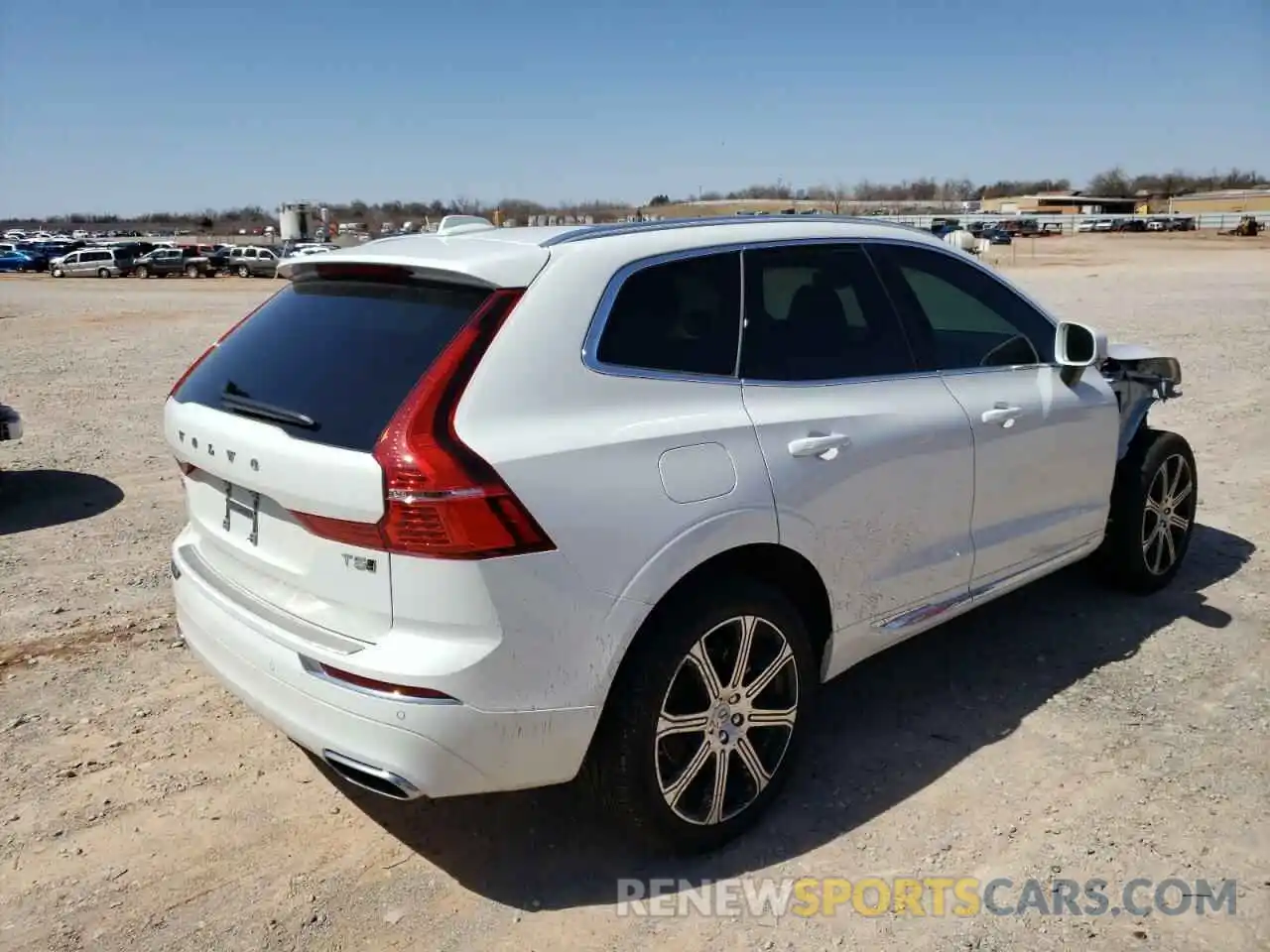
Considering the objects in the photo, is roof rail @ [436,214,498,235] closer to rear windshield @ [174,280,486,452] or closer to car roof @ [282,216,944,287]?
car roof @ [282,216,944,287]

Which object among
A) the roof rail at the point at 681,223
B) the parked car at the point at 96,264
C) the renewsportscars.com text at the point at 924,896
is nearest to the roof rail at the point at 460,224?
the roof rail at the point at 681,223

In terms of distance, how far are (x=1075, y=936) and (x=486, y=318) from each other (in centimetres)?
231

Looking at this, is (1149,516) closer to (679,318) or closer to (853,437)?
(853,437)

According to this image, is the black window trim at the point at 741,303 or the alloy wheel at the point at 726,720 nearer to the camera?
the black window trim at the point at 741,303

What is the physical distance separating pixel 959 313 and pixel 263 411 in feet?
9.05

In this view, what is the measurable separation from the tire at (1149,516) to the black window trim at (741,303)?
979mm

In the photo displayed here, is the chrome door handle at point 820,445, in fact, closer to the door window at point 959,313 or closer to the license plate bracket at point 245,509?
the door window at point 959,313

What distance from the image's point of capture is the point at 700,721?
3.05 m

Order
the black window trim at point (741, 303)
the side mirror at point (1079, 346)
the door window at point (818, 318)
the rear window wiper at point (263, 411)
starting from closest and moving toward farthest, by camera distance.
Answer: the rear window wiper at point (263, 411), the black window trim at point (741, 303), the door window at point (818, 318), the side mirror at point (1079, 346)

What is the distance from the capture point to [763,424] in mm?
3115

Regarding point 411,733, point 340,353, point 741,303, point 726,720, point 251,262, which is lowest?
point 726,720

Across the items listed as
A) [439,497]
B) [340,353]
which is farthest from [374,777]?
[340,353]

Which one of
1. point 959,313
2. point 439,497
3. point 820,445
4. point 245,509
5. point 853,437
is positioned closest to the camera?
point 439,497

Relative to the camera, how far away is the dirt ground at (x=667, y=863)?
9.41 ft
